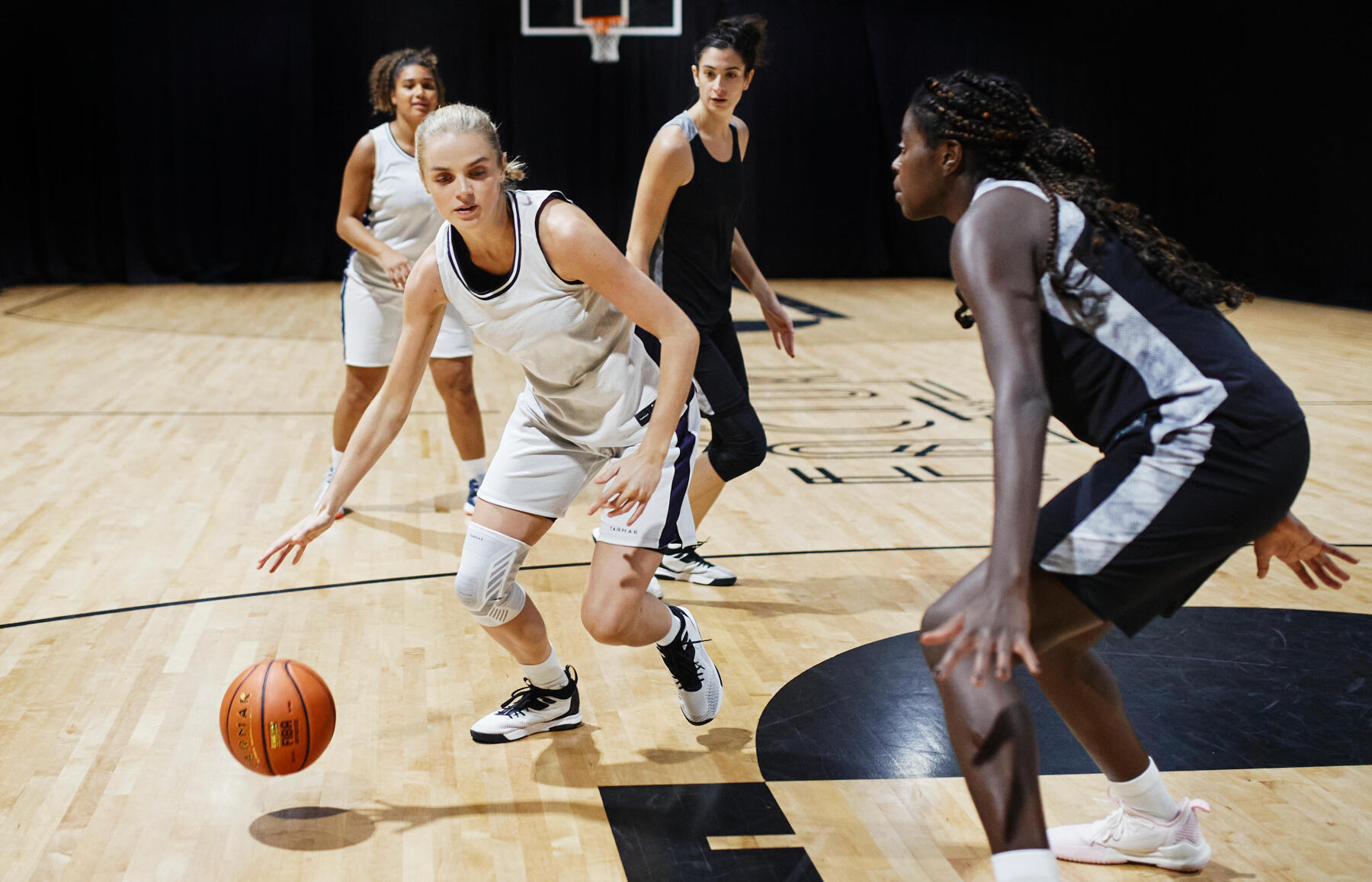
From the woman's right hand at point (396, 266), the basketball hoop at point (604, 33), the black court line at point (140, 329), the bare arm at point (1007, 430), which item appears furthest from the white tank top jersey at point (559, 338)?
the basketball hoop at point (604, 33)

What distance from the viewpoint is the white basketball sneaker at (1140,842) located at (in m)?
2.22

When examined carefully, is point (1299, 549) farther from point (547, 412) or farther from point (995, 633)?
point (547, 412)

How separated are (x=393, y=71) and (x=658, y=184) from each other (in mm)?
1552

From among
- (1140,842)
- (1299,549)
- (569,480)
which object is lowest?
(1140,842)

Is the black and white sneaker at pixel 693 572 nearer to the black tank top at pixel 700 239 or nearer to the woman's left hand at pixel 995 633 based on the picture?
the black tank top at pixel 700 239

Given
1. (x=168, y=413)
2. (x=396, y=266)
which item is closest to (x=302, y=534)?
(x=396, y=266)

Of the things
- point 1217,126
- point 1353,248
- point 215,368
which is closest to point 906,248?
point 1217,126

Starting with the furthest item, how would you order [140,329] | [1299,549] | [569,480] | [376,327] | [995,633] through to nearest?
1. [140,329]
2. [376,327]
3. [569,480]
4. [1299,549]
5. [995,633]

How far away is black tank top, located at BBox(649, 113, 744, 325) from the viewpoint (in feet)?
11.9

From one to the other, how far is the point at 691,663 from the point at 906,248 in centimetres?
1347

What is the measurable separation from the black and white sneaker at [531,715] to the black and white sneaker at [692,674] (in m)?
0.24

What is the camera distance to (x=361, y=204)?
4.64 m

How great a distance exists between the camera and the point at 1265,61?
13.4 m

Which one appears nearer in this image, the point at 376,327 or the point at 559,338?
the point at 559,338
